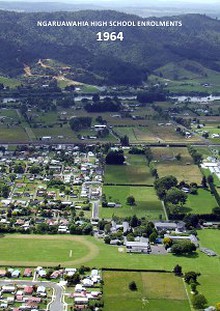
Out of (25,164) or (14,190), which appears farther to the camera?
(25,164)

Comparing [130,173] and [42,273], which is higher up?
[42,273]

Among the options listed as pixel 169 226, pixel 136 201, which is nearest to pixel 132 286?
pixel 169 226

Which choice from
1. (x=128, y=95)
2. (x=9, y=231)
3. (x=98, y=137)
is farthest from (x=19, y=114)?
(x=9, y=231)

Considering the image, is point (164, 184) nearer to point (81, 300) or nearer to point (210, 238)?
point (210, 238)

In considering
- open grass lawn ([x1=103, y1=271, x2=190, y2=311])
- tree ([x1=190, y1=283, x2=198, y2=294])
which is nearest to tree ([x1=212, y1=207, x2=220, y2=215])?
open grass lawn ([x1=103, y1=271, x2=190, y2=311])

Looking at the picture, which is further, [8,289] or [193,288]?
[193,288]

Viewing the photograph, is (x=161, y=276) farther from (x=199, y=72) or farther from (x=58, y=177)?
(x=199, y=72)
